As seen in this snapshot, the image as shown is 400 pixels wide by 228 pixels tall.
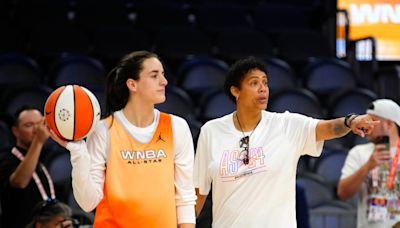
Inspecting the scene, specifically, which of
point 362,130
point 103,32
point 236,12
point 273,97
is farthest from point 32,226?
point 236,12

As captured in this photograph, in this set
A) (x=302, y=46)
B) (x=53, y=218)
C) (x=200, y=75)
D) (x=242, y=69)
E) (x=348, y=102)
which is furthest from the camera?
(x=302, y=46)

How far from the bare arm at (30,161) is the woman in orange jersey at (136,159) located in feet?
5.32

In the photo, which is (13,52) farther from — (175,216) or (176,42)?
(175,216)

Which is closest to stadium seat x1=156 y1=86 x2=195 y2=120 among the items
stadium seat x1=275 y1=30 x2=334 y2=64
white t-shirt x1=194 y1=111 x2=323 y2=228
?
stadium seat x1=275 y1=30 x2=334 y2=64

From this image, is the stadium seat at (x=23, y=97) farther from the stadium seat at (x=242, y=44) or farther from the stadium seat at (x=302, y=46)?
the stadium seat at (x=302, y=46)

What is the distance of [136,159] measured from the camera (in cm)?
406

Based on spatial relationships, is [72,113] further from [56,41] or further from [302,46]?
[302,46]

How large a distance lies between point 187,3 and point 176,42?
1.57 metres

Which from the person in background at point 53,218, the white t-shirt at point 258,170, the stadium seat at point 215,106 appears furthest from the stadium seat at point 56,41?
the white t-shirt at point 258,170

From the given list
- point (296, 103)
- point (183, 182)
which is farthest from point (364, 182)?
point (296, 103)

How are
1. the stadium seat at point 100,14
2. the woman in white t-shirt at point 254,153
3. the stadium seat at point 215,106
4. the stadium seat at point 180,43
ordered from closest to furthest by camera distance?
the woman in white t-shirt at point 254,153 → the stadium seat at point 215,106 → the stadium seat at point 180,43 → the stadium seat at point 100,14

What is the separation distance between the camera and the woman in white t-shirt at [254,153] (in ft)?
14.3

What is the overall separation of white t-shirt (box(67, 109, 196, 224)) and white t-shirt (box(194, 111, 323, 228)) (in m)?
0.32

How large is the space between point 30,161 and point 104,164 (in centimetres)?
187
